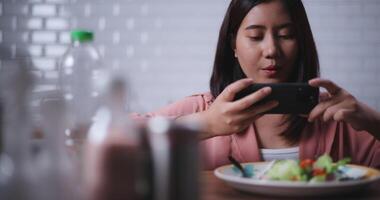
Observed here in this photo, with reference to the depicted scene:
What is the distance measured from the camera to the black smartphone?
1.24 meters

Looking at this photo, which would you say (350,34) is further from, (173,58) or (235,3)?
(235,3)

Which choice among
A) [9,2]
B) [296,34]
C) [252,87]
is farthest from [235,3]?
[9,2]

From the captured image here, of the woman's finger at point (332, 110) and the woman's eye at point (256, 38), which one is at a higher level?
the woman's eye at point (256, 38)

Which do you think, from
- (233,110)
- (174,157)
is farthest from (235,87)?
→ (174,157)

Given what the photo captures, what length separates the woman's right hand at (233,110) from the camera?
4.00 feet

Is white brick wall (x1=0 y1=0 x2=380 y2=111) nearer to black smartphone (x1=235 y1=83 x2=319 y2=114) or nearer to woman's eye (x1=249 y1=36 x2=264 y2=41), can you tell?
woman's eye (x1=249 y1=36 x2=264 y2=41)

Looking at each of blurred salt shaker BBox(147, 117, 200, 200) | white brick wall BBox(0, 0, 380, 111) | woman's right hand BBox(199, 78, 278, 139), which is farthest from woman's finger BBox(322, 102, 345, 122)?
white brick wall BBox(0, 0, 380, 111)

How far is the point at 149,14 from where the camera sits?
278 centimetres

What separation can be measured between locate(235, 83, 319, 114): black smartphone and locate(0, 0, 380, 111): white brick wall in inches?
60.1

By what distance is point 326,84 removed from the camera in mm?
1194

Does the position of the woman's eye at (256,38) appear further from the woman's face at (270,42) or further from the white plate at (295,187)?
the white plate at (295,187)

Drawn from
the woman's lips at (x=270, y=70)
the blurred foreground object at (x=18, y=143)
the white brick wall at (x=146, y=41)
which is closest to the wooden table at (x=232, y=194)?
the blurred foreground object at (x=18, y=143)

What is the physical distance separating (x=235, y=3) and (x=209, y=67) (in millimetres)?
1184

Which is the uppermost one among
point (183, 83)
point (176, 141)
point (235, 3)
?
point (235, 3)
